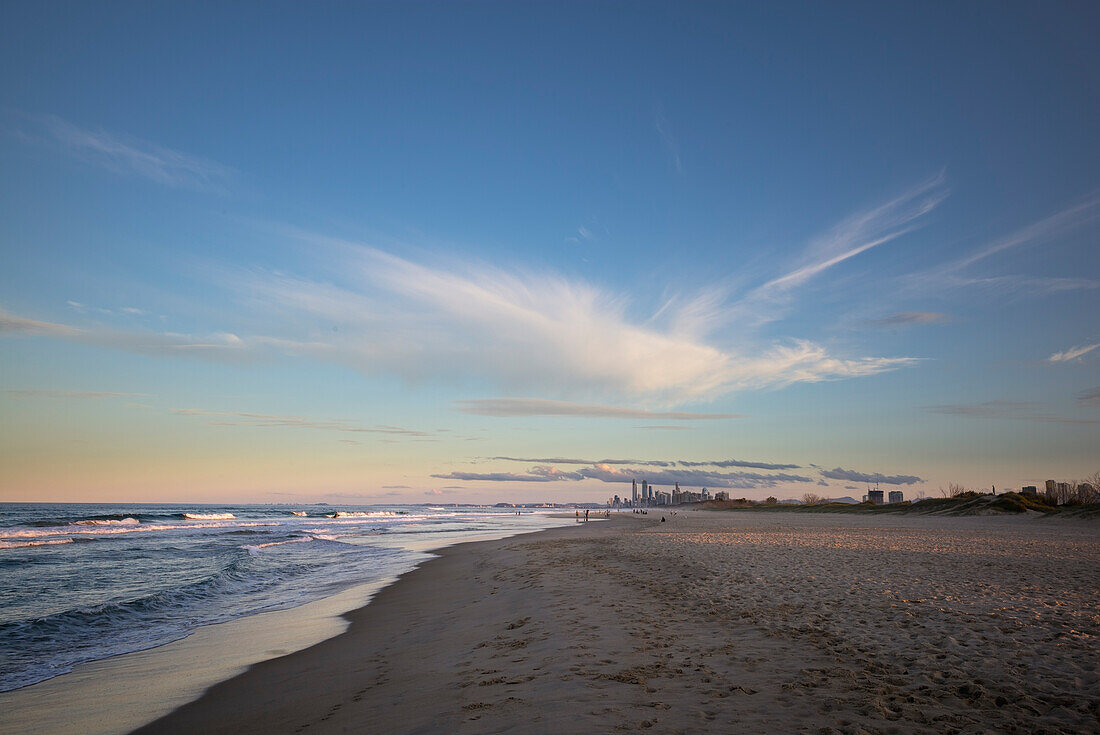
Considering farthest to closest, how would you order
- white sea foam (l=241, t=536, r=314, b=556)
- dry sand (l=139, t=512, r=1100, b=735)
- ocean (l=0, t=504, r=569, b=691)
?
white sea foam (l=241, t=536, r=314, b=556), ocean (l=0, t=504, r=569, b=691), dry sand (l=139, t=512, r=1100, b=735)

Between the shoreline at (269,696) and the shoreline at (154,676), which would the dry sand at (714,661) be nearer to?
the shoreline at (269,696)

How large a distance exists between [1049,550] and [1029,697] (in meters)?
20.2

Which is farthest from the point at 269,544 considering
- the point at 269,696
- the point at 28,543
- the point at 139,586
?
the point at 269,696

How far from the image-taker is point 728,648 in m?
8.34

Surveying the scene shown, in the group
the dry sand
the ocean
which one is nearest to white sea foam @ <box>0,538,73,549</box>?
the ocean

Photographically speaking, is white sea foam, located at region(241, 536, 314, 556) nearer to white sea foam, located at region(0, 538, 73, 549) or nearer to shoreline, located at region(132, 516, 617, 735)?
white sea foam, located at region(0, 538, 73, 549)

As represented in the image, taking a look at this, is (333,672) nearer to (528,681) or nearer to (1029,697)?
(528,681)

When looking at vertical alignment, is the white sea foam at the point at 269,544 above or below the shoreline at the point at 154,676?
below

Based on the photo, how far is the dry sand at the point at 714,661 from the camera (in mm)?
5914

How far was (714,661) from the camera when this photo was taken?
7.75m

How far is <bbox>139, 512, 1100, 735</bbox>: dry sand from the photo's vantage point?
5.91 m

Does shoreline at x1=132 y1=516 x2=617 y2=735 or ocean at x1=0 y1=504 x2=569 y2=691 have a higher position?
shoreline at x1=132 y1=516 x2=617 y2=735

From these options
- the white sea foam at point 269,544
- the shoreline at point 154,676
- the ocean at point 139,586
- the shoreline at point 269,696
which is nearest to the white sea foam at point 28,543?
the ocean at point 139,586

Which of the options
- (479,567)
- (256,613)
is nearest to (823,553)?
(479,567)
